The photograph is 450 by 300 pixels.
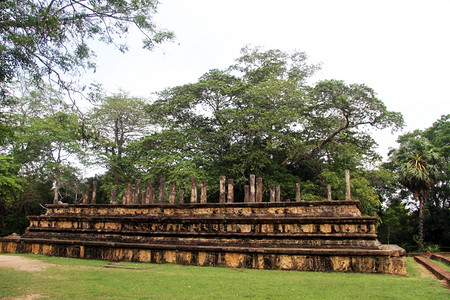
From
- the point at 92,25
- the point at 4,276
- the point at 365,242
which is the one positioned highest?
the point at 92,25

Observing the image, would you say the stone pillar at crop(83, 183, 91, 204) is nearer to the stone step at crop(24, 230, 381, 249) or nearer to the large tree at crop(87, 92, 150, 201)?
the stone step at crop(24, 230, 381, 249)

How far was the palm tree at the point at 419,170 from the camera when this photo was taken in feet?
83.6

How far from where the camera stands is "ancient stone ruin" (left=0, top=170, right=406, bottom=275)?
9500 mm

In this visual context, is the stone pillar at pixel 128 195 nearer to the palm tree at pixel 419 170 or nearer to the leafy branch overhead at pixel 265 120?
the leafy branch overhead at pixel 265 120

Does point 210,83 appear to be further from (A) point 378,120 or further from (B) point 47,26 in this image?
(B) point 47,26

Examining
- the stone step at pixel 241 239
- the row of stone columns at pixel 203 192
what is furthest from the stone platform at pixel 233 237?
the row of stone columns at pixel 203 192

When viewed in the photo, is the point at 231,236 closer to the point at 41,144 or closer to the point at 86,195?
the point at 86,195

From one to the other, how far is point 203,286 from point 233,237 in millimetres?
4677

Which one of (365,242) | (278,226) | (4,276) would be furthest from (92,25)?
(365,242)

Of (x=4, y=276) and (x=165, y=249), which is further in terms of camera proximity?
(x=165, y=249)

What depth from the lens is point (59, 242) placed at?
1320 cm

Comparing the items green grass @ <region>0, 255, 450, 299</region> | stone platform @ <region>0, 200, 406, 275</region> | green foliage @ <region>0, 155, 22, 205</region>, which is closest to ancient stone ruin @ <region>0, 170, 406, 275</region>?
stone platform @ <region>0, 200, 406, 275</region>

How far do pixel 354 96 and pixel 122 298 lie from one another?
1854 centimetres

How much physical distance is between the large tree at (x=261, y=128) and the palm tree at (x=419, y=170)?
485cm
